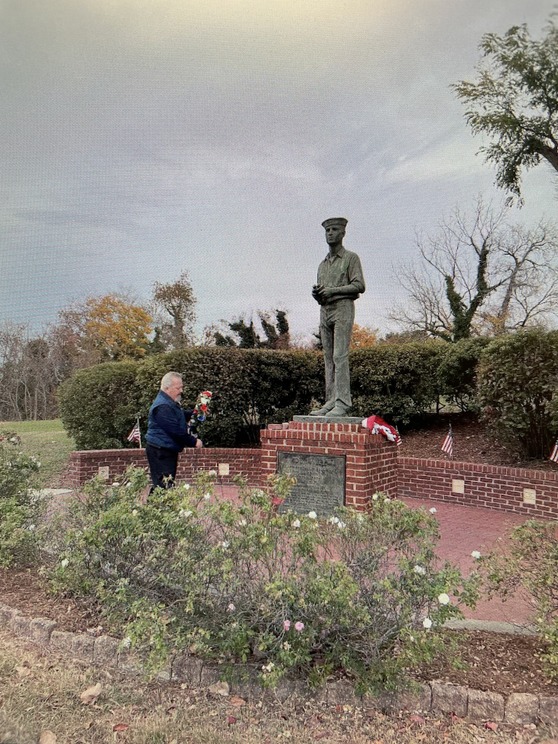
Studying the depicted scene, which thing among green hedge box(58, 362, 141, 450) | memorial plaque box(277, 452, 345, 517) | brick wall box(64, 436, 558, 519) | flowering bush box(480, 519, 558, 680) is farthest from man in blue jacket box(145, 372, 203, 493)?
green hedge box(58, 362, 141, 450)

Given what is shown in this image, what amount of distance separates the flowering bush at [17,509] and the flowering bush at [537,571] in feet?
10.5

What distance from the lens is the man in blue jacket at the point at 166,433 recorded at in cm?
460

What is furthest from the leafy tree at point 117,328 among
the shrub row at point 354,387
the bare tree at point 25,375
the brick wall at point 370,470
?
the brick wall at point 370,470

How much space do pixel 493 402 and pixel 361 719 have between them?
6686 millimetres

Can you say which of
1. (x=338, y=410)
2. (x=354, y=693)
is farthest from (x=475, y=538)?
(x=354, y=693)

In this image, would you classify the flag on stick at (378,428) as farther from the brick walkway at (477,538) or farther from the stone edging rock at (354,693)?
the stone edging rock at (354,693)

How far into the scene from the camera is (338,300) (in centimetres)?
613

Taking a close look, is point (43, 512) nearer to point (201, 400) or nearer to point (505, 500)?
point (201, 400)

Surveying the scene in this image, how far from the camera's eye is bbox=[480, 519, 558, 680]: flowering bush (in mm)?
2543

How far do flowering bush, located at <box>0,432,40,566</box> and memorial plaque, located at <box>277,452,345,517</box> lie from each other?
2.64 m

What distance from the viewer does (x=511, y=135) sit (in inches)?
644

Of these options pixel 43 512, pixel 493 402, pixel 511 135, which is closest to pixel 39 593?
pixel 43 512

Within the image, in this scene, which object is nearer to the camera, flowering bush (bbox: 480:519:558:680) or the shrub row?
flowering bush (bbox: 480:519:558:680)

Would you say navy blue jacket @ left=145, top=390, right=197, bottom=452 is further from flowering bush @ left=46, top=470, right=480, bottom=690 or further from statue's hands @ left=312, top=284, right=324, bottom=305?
statue's hands @ left=312, top=284, right=324, bottom=305
